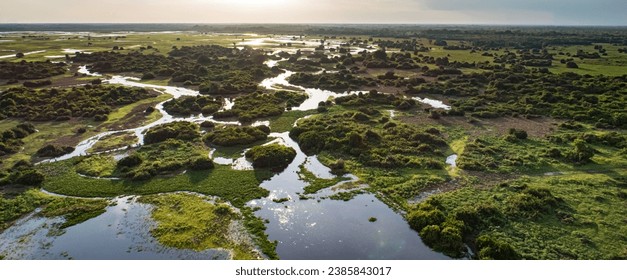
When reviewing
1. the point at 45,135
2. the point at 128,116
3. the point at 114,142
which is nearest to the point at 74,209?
the point at 114,142

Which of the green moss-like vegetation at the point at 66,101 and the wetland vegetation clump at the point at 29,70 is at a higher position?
the wetland vegetation clump at the point at 29,70

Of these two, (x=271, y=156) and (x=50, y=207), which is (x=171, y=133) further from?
(x=50, y=207)

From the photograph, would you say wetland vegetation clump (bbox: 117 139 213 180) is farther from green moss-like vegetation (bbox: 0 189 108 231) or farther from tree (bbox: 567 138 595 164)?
tree (bbox: 567 138 595 164)

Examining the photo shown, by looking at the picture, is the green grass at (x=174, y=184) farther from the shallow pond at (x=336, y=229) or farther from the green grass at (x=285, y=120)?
the green grass at (x=285, y=120)

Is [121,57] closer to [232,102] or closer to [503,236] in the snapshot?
[232,102]

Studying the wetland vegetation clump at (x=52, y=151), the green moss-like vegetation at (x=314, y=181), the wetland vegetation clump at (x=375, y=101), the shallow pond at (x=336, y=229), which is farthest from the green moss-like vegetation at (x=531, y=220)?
the wetland vegetation clump at (x=52, y=151)

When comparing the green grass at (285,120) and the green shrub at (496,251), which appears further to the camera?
the green grass at (285,120)

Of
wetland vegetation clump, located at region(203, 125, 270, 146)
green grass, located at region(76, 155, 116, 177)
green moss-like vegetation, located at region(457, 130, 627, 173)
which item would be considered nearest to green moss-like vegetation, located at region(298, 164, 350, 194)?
wetland vegetation clump, located at region(203, 125, 270, 146)
